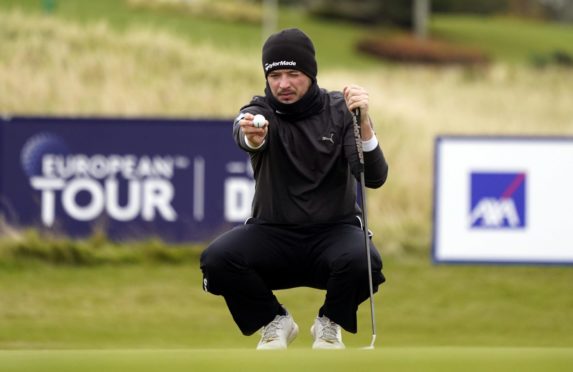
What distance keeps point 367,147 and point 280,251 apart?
67 centimetres

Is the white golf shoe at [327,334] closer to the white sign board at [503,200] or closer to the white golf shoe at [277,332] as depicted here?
the white golf shoe at [277,332]

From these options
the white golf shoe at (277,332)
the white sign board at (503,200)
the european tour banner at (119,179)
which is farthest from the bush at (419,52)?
the white golf shoe at (277,332)

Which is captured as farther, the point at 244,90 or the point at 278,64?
the point at 244,90

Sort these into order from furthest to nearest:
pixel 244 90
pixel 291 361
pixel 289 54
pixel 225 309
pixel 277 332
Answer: pixel 244 90 < pixel 225 309 < pixel 277 332 < pixel 289 54 < pixel 291 361

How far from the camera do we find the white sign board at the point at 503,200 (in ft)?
46.1

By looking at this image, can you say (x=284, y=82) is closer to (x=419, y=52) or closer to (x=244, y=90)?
(x=244, y=90)

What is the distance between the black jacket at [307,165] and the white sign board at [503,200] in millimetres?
6214

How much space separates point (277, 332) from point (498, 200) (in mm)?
6390

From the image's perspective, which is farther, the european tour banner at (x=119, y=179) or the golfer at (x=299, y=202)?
the european tour banner at (x=119, y=179)

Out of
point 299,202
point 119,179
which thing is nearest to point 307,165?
point 299,202

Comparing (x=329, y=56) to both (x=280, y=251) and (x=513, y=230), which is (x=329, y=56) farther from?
(x=280, y=251)

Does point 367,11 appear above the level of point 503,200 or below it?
above

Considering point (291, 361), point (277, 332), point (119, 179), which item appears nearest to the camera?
point (291, 361)

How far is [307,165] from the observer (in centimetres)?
785
